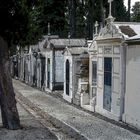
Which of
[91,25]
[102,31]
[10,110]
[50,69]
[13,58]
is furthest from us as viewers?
[13,58]

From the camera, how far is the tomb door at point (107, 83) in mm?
16106

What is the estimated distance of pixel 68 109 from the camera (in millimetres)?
19547

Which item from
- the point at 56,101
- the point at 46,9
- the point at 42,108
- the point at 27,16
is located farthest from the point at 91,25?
the point at 27,16

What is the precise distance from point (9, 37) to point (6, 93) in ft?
5.60

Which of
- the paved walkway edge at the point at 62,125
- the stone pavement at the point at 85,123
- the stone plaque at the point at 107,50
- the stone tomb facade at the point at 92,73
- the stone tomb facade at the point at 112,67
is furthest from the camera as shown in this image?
the stone tomb facade at the point at 92,73

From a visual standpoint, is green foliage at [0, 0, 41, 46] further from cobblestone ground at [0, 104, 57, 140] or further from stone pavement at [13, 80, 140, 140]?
stone pavement at [13, 80, 140, 140]

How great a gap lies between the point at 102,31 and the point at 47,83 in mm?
14112

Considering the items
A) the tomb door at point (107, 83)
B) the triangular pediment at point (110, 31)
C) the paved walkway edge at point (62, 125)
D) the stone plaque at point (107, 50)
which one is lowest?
the paved walkway edge at point (62, 125)

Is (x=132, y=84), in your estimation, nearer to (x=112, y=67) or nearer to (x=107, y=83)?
(x=112, y=67)

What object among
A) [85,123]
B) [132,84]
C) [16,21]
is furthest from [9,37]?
[132,84]

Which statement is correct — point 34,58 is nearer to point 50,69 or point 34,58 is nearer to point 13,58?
point 50,69

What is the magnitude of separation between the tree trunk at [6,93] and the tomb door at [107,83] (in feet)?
14.2

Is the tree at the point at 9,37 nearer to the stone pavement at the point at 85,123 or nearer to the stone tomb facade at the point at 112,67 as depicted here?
the stone pavement at the point at 85,123

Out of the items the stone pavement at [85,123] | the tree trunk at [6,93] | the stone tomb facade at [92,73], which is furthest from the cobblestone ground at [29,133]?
the stone tomb facade at [92,73]
